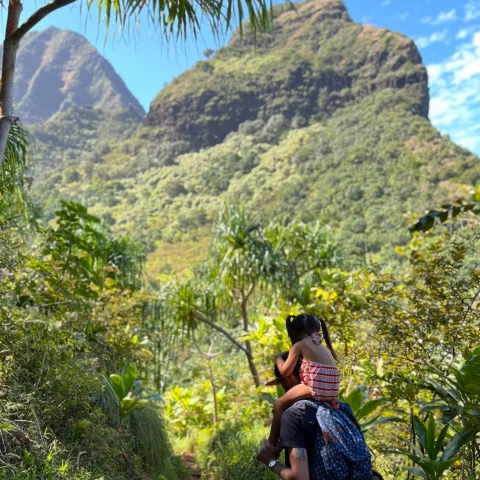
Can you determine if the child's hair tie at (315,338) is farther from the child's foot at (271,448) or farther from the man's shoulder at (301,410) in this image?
the child's foot at (271,448)

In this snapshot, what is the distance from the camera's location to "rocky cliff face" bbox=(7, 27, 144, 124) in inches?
6014

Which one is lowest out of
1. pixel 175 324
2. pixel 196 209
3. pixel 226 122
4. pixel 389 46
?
pixel 175 324

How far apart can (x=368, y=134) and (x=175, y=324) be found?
4854 cm

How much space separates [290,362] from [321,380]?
0.67 feet

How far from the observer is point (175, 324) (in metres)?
7.80

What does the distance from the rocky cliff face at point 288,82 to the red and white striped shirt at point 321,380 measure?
227 feet

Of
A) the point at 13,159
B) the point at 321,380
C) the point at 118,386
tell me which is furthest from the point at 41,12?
the point at 118,386

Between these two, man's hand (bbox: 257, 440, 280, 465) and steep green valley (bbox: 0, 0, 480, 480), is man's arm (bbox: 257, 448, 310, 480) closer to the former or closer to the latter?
steep green valley (bbox: 0, 0, 480, 480)

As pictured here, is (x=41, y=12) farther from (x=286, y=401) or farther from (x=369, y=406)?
(x=369, y=406)

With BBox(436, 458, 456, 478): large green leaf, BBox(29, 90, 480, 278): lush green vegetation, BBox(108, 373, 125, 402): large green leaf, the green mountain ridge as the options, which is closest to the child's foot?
BBox(436, 458, 456, 478): large green leaf

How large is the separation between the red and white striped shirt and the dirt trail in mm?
2898

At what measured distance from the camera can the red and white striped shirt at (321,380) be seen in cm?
248

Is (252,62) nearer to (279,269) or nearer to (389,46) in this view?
(389,46)

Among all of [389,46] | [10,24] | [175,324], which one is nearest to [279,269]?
A: [175,324]
